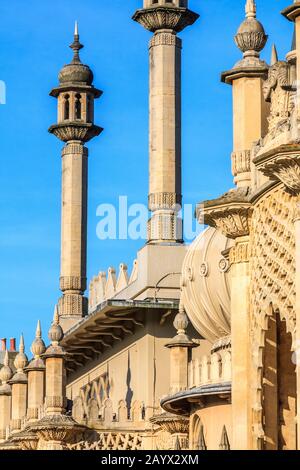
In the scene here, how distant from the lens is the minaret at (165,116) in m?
40.7

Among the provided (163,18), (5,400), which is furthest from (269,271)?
(5,400)

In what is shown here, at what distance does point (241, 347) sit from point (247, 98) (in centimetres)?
384

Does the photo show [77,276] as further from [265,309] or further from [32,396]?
[265,309]

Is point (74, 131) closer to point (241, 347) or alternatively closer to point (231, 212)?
point (231, 212)

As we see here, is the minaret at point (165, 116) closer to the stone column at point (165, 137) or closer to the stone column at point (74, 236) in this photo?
the stone column at point (165, 137)

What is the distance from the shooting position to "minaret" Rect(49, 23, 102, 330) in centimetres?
5091

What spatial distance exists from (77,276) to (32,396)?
9.22m

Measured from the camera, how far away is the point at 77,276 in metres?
51.0

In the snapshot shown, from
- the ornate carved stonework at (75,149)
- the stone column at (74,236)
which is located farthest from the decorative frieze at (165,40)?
the ornate carved stonework at (75,149)

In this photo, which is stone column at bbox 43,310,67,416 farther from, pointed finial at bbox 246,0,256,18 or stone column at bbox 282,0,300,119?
stone column at bbox 282,0,300,119

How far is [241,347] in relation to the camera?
80.7ft

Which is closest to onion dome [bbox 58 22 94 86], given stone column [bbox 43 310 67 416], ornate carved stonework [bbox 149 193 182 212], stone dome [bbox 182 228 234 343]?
ornate carved stonework [bbox 149 193 182 212]

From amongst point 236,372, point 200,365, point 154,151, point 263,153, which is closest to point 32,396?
point 154,151

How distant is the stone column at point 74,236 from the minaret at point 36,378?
813 centimetres
